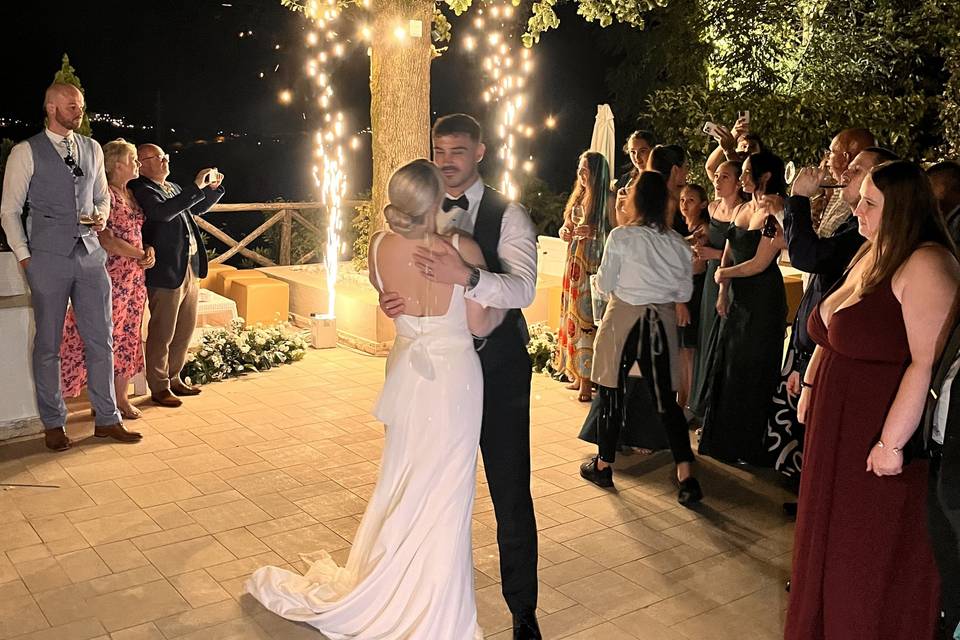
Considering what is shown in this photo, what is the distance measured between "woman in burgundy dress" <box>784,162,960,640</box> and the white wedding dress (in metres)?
1.16

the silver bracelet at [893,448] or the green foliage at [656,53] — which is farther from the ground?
the green foliage at [656,53]

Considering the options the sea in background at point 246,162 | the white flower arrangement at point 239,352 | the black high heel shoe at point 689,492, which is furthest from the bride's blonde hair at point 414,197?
the sea in background at point 246,162

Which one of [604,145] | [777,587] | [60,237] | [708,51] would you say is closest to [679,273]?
[777,587]

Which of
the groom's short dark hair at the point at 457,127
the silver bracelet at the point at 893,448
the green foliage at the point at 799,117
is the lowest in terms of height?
the silver bracelet at the point at 893,448

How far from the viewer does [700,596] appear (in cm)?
419

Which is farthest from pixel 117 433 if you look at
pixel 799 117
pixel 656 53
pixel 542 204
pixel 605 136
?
pixel 656 53

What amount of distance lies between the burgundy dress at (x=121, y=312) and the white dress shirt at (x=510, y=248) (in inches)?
134

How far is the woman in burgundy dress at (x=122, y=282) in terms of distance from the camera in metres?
6.28

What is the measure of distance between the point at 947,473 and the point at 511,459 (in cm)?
146

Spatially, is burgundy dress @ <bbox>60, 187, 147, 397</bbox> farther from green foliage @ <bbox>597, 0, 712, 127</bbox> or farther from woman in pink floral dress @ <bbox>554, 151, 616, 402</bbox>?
green foliage @ <bbox>597, 0, 712, 127</bbox>

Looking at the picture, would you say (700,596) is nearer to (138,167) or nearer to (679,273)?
(679,273)

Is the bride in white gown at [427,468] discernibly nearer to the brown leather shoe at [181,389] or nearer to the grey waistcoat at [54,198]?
the grey waistcoat at [54,198]

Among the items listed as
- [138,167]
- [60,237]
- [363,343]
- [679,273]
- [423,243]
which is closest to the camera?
[423,243]

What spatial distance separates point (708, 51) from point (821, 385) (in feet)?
37.4
